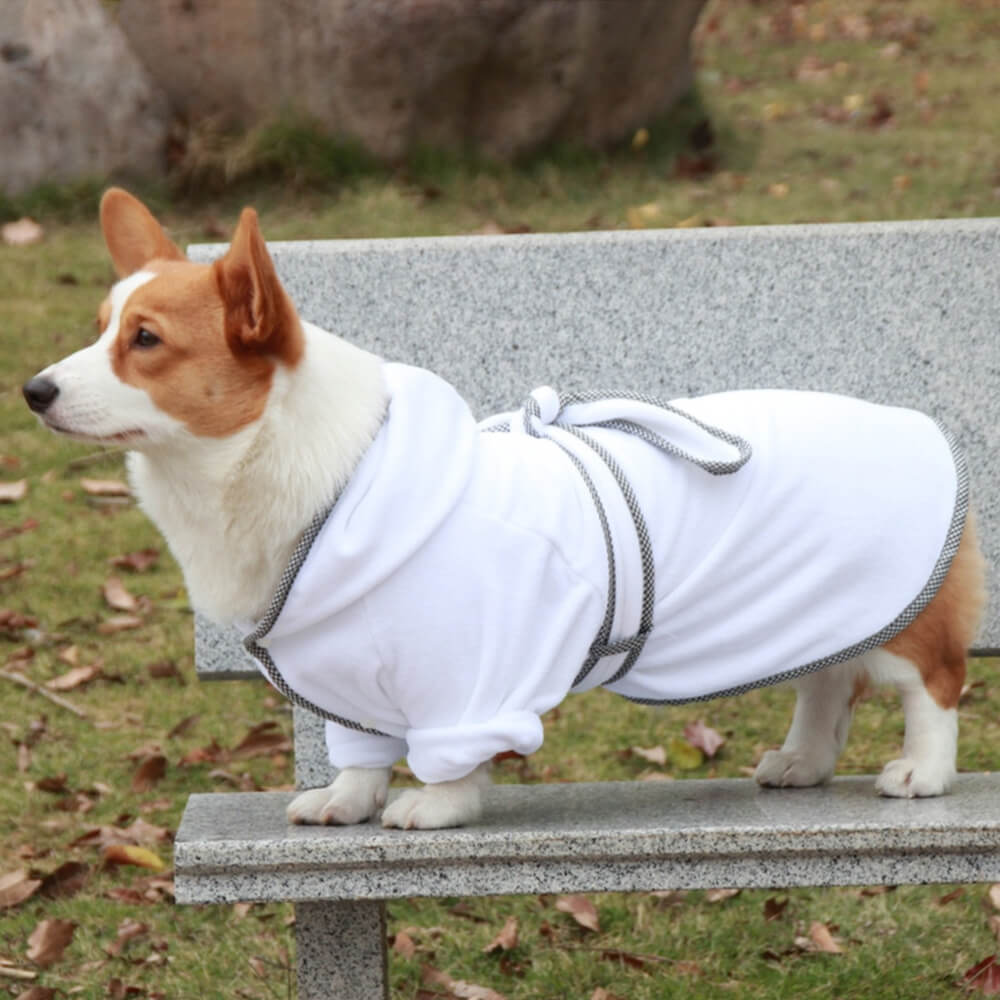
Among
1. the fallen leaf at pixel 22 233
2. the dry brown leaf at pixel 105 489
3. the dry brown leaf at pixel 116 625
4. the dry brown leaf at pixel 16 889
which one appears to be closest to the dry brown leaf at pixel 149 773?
the dry brown leaf at pixel 16 889

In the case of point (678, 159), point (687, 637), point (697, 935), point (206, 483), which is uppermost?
point (206, 483)

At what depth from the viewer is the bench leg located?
2871 mm

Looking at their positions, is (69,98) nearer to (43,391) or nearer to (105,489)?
(105,489)

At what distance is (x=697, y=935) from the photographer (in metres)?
3.64

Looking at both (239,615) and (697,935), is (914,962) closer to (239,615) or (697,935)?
(697,935)

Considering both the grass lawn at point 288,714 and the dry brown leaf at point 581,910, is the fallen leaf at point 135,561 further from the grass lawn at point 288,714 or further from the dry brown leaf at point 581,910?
the dry brown leaf at point 581,910

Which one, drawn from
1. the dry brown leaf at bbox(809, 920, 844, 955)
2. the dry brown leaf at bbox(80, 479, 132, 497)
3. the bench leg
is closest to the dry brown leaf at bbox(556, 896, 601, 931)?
the dry brown leaf at bbox(809, 920, 844, 955)

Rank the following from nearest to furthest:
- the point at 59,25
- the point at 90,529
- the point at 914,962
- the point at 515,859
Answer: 1. the point at 515,859
2. the point at 914,962
3. the point at 90,529
4. the point at 59,25

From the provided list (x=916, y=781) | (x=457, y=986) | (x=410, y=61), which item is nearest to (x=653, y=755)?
(x=457, y=986)

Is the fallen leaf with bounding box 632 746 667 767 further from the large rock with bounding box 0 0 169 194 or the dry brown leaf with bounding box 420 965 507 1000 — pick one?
the large rock with bounding box 0 0 169 194

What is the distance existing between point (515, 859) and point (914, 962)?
52.8 inches

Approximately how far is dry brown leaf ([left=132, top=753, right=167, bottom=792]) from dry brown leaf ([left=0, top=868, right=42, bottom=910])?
472 mm

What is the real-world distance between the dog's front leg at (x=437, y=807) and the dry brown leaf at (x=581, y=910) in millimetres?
1104

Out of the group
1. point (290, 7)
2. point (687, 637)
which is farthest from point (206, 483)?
point (290, 7)
